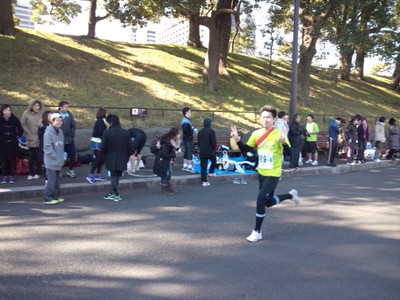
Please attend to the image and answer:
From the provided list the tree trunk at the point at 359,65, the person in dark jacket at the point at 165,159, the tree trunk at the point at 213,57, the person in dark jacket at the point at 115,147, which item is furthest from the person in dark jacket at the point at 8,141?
the tree trunk at the point at 359,65

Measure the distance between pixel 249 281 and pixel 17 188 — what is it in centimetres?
591

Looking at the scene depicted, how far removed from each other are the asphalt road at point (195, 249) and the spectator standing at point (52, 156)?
0.32 m

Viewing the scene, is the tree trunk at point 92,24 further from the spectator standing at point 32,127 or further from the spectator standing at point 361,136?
the spectator standing at point 361,136

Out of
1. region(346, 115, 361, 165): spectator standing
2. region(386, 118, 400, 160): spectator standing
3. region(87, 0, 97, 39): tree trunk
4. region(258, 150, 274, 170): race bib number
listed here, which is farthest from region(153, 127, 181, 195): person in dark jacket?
region(87, 0, 97, 39): tree trunk

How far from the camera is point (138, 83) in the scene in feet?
60.7

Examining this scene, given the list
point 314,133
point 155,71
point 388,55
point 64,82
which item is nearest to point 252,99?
point 155,71

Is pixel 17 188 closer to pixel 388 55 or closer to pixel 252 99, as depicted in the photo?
pixel 252 99

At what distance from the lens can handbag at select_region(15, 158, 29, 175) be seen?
9891mm

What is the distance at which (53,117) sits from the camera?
24.9ft

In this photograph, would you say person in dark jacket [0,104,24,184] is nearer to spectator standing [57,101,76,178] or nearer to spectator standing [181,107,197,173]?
spectator standing [57,101,76,178]

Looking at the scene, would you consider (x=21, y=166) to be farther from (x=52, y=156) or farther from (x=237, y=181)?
(x=237, y=181)

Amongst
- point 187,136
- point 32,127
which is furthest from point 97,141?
point 187,136

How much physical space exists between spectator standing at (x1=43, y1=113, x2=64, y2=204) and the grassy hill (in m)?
5.71

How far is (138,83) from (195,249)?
1417 cm
